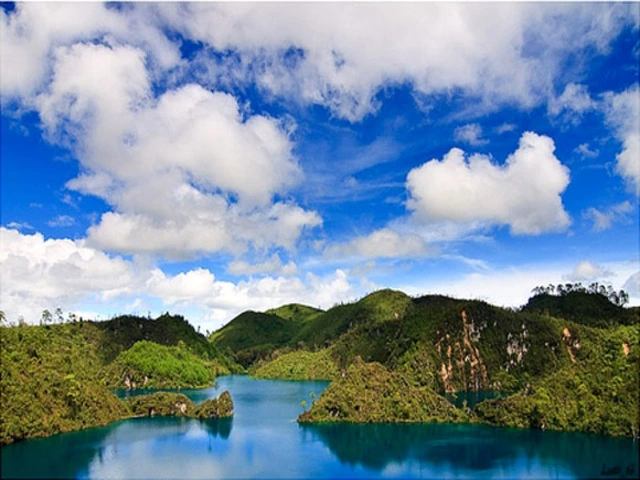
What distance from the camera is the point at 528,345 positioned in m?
154

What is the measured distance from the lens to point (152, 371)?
517 ft

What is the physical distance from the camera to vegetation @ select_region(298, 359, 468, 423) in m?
88.2

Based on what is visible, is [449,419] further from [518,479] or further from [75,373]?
[75,373]

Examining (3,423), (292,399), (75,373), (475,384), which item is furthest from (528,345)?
(3,423)

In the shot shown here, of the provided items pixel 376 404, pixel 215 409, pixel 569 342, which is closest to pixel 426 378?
pixel 569 342

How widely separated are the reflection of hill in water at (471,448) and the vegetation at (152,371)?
8581 cm

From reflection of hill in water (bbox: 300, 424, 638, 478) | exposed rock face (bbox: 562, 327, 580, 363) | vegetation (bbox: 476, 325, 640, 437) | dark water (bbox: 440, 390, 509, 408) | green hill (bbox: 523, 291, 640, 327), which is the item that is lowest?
reflection of hill in water (bbox: 300, 424, 638, 478)

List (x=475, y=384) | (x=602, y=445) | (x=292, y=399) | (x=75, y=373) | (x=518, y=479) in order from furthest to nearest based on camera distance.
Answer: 1. (x=475, y=384)
2. (x=292, y=399)
3. (x=75, y=373)
4. (x=602, y=445)
5. (x=518, y=479)

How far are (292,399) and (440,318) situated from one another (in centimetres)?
5454

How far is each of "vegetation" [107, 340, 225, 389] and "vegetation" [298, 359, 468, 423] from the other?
81.3 meters

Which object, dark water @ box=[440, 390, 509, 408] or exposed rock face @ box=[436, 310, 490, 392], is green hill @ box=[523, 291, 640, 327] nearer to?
exposed rock face @ box=[436, 310, 490, 392]

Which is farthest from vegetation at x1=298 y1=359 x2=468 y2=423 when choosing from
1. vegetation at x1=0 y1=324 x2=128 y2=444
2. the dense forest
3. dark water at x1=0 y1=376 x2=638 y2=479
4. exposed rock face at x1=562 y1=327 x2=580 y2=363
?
exposed rock face at x1=562 y1=327 x2=580 y2=363

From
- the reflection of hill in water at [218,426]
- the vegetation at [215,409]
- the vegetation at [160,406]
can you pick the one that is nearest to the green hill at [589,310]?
the vegetation at [215,409]

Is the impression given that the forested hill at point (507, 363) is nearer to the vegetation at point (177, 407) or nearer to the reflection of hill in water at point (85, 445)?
the vegetation at point (177, 407)
